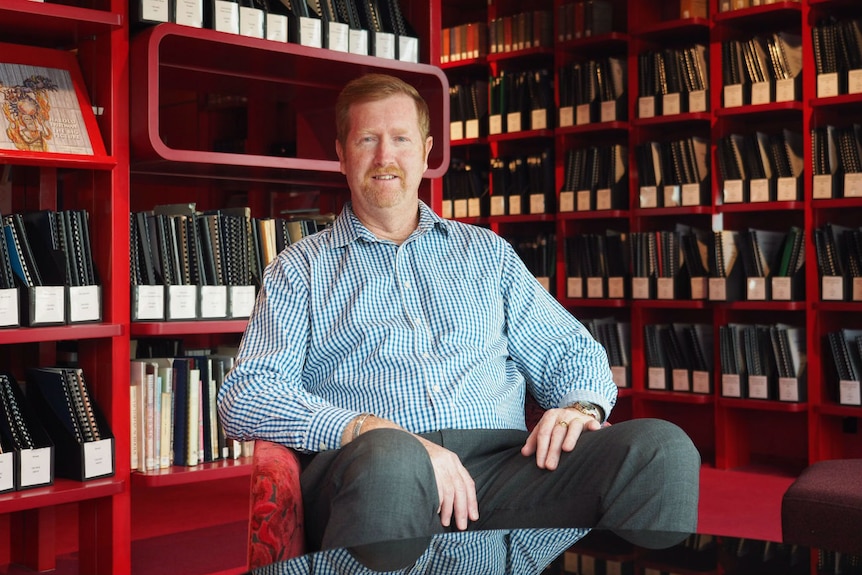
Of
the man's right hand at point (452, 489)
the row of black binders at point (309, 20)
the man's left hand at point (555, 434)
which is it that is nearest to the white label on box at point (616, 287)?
the row of black binders at point (309, 20)

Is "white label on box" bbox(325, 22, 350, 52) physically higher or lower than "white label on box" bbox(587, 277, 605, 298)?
higher

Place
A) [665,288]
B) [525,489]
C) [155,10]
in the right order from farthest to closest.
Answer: [665,288] → [155,10] → [525,489]

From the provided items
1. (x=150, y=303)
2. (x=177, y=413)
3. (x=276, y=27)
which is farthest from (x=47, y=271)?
(x=276, y=27)

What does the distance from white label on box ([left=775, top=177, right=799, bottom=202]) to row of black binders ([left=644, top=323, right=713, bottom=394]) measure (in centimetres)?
71

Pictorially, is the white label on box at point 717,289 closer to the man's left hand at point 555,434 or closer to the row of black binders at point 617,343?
the row of black binders at point 617,343

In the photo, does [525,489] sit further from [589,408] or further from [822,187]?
[822,187]

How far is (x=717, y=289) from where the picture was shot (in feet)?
15.3

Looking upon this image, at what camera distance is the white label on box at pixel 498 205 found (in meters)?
5.53

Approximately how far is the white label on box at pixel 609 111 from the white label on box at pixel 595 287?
794 millimetres

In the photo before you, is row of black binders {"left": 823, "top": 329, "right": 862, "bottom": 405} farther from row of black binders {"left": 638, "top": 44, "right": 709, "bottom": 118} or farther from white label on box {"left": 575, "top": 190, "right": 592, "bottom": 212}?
white label on box {"left": 575, "top": 190, "right": 592, "bottom": 212}

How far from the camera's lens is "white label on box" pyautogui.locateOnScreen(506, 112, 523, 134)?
213 inches

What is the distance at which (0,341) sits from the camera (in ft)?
8.64

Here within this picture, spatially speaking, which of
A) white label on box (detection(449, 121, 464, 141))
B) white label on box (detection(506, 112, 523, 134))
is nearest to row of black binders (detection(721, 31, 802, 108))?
white label on box (detection(506, 112, 523, 134))

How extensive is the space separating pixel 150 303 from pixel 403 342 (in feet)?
3.67
